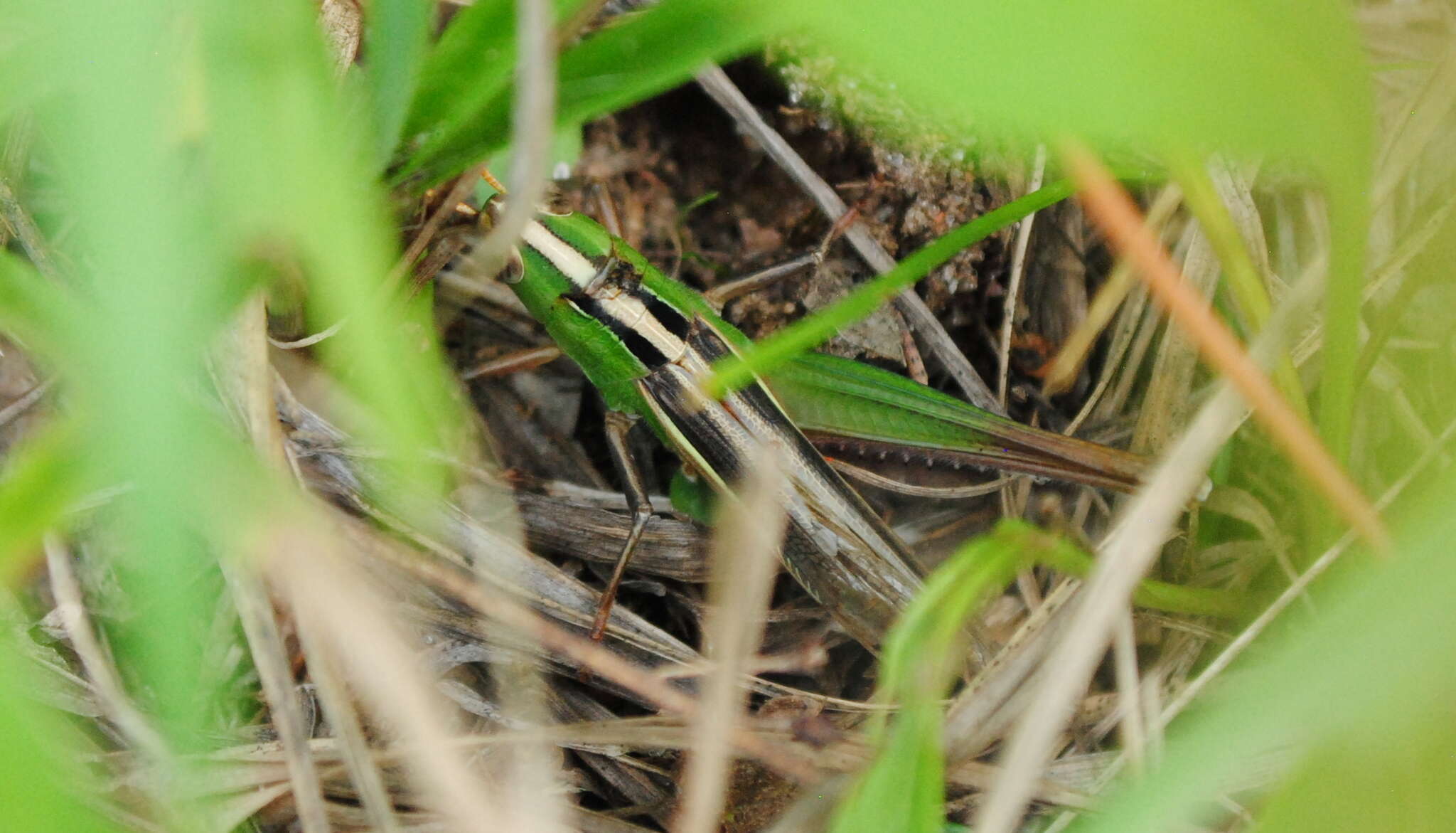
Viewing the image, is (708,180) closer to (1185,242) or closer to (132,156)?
(1185,242)

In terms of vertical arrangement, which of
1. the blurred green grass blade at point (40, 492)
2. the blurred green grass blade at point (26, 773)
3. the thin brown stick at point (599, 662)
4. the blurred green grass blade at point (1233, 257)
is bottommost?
the thin brown stick at point (599, 662)

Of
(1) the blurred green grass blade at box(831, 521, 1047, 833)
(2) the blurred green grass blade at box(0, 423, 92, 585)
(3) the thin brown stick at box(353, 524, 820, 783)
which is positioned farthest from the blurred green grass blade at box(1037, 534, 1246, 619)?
(2) the blurred green grass blade at box(0, 423, 92, 585)

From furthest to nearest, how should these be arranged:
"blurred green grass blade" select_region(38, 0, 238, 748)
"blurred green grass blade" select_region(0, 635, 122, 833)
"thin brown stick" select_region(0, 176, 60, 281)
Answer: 1. "thin brown stick" select_region(0, 176, 60, 281)
2. "blurred green grass blade" select_region(0, 635, 122, 833)
3. "blurred green grass blade" select_region(38, 0, 238, 748)

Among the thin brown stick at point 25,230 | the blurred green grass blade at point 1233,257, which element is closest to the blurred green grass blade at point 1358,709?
the blurred green grass blade at point 1233,257

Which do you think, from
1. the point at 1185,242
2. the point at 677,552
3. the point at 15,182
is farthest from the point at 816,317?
the point at 15,182

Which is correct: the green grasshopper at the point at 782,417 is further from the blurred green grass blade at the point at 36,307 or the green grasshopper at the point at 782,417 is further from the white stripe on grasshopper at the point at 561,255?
the blurred green grass blade at the point at 36,307

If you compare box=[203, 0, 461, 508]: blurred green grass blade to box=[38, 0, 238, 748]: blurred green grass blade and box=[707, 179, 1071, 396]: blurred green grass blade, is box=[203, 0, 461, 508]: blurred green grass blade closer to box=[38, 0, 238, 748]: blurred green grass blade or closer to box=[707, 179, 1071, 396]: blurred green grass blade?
box=[38, 0, 238, 748]: blurred green grass blade
